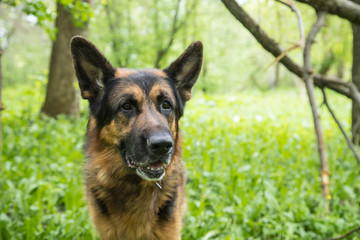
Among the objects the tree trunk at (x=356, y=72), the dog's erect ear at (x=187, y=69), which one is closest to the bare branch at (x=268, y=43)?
the dog's erect ear at (x=187, y=69)

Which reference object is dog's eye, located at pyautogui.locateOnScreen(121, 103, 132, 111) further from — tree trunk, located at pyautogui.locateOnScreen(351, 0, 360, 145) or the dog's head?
tree trunk, located at pyautogui.locateOnScreen(351, 0, 360, 145)

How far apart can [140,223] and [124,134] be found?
2.96ft

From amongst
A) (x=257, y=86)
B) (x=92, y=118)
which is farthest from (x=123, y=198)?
(x=257, y=86)

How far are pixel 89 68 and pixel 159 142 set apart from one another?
122 cm

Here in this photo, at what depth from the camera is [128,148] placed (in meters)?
2.86

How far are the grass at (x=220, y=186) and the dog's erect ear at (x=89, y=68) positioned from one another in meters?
1.51

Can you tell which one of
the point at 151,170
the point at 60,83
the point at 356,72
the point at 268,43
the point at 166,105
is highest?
the point at 268,43

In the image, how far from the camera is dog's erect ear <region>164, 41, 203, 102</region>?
10.8 ft

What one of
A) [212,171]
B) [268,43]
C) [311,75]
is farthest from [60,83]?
[311,75]

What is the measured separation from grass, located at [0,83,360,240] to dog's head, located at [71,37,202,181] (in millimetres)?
1234

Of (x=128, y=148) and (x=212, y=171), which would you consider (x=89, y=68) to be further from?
(x=212, y=171)

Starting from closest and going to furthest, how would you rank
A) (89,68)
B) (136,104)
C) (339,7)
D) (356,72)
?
(339,7) → (136,104) → (89,68) → (356,72)

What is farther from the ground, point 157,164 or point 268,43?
point 268,43

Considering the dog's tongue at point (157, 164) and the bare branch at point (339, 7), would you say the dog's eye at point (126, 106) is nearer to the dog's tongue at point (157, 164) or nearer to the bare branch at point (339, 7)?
the dog's tongue at point (157, 164)
